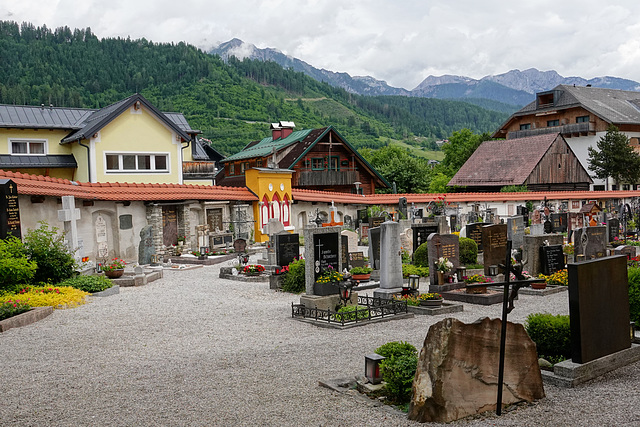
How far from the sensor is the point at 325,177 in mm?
40875

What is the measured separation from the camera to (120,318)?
12.0 m

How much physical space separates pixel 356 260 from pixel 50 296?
8.32 metres

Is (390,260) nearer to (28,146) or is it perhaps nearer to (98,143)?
(98,143)

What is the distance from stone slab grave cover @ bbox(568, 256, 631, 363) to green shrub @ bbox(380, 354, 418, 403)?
1.96 m

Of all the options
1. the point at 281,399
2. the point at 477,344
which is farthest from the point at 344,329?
the point at 477,344

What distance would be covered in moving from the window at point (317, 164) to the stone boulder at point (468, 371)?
3506 centimetres

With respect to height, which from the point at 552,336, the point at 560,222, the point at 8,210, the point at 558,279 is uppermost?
the point at 8,210

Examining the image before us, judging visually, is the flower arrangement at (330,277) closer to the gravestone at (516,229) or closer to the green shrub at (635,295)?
the green shrub at (635,295)

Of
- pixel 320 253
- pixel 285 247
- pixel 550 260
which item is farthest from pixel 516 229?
pixel 320 253

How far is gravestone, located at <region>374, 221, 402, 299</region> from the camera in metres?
13.4

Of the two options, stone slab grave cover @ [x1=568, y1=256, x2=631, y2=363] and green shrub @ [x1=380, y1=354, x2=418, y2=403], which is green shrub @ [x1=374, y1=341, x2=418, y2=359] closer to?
green shrub @ [x1=380, y1=354, x2=418, y2=403]

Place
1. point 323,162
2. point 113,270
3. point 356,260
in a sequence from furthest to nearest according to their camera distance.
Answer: point 323,162, point 356,260, point 113,270

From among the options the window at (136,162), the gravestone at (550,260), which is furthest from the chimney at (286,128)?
the gravestone at (550,260)

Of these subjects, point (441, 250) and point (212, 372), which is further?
point (441, 250)
